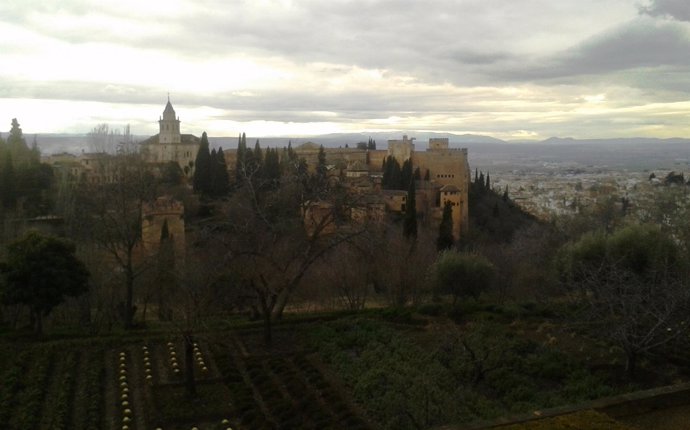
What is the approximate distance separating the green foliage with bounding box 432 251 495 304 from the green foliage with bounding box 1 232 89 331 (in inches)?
413

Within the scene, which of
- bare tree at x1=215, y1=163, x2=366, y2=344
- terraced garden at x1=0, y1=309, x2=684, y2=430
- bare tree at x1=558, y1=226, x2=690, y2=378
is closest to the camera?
terraced garden at x1=0, y1=309, x2=684, y2=430

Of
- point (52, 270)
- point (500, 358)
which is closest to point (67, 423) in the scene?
point (52, 270)

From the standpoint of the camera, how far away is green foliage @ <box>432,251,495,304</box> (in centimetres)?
1872

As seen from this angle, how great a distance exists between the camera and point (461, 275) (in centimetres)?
1875

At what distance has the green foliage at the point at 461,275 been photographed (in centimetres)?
1872

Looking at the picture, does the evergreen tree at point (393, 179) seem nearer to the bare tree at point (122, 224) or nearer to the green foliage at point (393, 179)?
the green foliage at point (393, 179)

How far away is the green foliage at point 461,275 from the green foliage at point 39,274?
10.5 metres

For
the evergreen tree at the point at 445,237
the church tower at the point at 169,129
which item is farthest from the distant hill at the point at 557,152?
the evergreen tree at the point at 445,237

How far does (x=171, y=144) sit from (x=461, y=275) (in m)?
44.2

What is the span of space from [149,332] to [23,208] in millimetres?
18393

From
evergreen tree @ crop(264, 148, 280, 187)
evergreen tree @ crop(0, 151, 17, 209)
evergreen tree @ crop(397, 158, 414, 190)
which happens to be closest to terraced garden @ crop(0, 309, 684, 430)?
evergreen tree @ crop(0, 151, 17, 209)

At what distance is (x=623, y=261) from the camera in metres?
17.3

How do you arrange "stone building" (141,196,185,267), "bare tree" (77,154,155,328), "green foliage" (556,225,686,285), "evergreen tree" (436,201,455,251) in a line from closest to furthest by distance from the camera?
"bare tree" (77,154,155,328) → "green foliage" (556,225,686,285) → "stone building" (141,196,185,267) → "evergreen tree" (436,201,455,251)

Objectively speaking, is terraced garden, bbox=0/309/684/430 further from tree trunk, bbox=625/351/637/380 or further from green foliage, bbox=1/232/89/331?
green foliage, bbox=1/232/89/331
